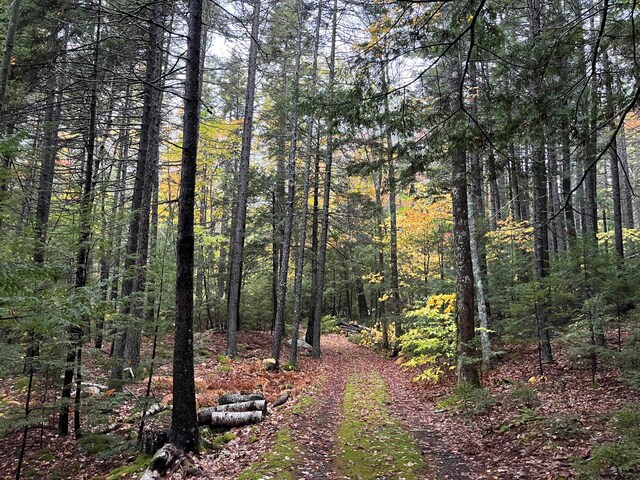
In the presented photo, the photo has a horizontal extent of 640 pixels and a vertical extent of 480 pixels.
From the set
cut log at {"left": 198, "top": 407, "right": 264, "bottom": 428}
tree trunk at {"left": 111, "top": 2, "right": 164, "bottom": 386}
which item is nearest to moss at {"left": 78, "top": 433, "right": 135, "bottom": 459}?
cut log at {"left": 198, "top": 407, "right": 264, "bottom": 428}

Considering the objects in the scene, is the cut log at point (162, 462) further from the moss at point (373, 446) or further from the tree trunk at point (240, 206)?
the tree trunk at point (240, 206)

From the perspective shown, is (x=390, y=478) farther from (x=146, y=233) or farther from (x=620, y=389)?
(x=146, y=233)

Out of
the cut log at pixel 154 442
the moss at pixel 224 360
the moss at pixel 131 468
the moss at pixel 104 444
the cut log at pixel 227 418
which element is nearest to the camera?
the moss at pixel 131 468

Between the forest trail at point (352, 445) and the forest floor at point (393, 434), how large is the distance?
20mm

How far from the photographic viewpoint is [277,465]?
207 inches

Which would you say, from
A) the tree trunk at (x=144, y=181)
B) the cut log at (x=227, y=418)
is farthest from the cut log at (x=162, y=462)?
the tree trunk at (x=144, y=181)

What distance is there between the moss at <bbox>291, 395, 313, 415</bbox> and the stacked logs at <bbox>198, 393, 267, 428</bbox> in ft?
2.18

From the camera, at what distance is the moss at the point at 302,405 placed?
26.2ft

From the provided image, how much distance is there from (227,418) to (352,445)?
2704mm

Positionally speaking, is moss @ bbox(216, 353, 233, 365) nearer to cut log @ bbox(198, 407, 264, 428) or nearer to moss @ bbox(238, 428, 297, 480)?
cut log @ bbox(198, 407, 264, 428)

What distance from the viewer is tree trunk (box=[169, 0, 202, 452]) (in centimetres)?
593

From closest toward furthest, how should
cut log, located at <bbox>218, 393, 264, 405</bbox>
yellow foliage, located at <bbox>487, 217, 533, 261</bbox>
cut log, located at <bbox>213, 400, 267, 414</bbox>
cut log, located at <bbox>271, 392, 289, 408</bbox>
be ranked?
cut log, located at <bbox>213, 400, 267, 414</bbox>
cut log, located at <bbox>218, 393, 264, 405</bbox>
cut log, located at <bbox>271, 392, 289, 408</bbox>
yellow foliage, located at <bbox>487, 217, 533, 261</bbox>

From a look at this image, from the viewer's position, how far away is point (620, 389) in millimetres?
7496

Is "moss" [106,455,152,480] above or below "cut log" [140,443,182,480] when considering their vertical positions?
below
